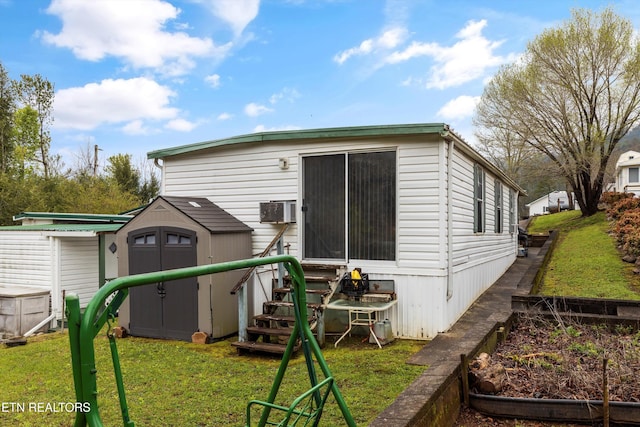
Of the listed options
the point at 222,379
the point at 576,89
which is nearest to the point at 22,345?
the point at 222,379

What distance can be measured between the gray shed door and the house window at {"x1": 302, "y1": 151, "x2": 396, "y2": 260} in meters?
1.88

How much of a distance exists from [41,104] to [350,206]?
23.5 metres

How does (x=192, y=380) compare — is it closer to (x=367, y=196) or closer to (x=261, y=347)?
(x=261, y=347)

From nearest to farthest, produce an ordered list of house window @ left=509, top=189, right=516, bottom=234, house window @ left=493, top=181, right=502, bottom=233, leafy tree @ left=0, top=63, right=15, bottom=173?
house window @ left=493, top=181, right=502, bottom=233
house window @ left=509, top=189, right=516, bottom=234
leafy tree @ left=0, top=63, right=15, bottom=173

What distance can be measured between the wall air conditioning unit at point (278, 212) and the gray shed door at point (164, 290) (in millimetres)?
1214

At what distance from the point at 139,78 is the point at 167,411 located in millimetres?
25805

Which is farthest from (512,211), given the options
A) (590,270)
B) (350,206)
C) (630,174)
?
(630,174)

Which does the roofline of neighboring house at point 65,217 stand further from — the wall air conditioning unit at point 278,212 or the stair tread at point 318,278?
the stair tread at point 318,278

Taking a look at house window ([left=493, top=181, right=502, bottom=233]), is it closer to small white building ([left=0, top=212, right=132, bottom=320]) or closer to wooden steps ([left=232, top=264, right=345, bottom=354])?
wooden steps ([left=232, top=264, right=345, bottom=354])

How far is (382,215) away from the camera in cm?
675

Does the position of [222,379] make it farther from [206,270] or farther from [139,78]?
[139,78]

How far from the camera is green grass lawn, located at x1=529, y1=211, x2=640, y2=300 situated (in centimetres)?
842

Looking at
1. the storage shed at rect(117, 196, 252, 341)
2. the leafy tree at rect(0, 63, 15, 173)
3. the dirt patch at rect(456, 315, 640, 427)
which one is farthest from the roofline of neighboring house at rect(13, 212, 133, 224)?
the leafy tree at rect(0, 63, 15, 173)

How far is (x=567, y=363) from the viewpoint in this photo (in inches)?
142
